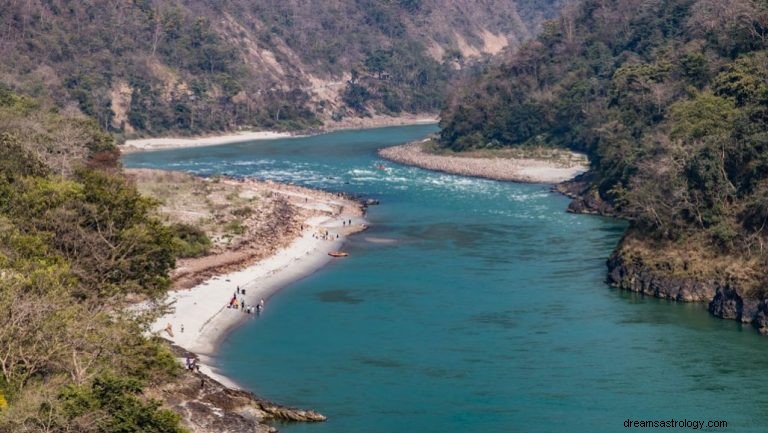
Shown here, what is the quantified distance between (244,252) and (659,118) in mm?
43837

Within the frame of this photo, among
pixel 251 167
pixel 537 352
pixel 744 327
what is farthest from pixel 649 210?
pixel 251 167

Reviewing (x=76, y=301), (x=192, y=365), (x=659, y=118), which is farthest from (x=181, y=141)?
(x=76, y=301)

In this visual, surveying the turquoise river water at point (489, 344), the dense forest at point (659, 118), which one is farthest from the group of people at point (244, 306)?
the dense forest at point (659, 118)

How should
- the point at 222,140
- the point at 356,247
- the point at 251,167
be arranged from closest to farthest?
the point at 356,247, the point at 251,167, the point at 222,140

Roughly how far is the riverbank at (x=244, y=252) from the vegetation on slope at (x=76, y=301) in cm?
398

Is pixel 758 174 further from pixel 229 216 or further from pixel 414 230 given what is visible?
pixel 229 216

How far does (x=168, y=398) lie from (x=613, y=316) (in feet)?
92.9

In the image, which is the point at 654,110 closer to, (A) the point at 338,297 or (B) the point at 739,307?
(B) the point at 739,307

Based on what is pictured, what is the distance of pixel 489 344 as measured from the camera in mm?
61156

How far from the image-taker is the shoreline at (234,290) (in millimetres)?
62406

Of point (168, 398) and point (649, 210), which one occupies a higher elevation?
point (649, 210)

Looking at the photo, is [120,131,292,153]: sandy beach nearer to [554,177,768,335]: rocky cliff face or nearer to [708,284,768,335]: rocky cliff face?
[554,177,768,335]: rocky cliff face

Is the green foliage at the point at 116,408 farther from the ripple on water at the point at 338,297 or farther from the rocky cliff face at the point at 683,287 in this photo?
the rocky cliff face at the point at 683,287

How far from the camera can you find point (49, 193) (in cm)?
5847
